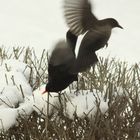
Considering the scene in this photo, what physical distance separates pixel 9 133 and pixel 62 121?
258mm

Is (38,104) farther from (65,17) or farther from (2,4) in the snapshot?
(2,4)

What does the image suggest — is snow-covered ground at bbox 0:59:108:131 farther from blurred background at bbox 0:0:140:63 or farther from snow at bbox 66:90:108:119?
blurred background at bbox 0:0:140:63

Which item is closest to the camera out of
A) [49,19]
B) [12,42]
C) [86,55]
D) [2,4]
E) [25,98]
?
[86,55]

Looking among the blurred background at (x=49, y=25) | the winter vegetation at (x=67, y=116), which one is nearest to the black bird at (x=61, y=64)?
the winter vegetation at (x=67, y=116)

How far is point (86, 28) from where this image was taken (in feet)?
7.13

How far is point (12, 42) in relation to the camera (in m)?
7.73

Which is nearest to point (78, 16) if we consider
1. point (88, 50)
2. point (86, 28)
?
point (86, 28)

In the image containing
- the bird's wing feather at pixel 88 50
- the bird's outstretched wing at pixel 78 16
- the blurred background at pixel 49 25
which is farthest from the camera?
the blurred background at pixel 49 25

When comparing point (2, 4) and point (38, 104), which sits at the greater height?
point (38, 104)

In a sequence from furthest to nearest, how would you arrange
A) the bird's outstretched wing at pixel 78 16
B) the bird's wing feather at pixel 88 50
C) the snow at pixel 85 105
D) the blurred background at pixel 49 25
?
the blurred background at pixel 49 25
the snow at pixel 85 105
the bird's outstretched wing at pixel 78 16
the bird's wing feather at pixel 88 50

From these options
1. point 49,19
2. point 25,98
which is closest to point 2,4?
point 49,19

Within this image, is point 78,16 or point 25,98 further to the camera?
point 25,98

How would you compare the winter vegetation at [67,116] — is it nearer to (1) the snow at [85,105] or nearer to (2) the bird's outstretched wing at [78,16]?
(1) the snow at [85,105]

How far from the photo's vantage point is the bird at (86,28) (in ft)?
6.77
